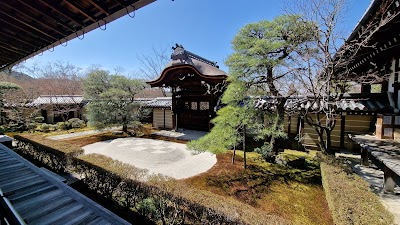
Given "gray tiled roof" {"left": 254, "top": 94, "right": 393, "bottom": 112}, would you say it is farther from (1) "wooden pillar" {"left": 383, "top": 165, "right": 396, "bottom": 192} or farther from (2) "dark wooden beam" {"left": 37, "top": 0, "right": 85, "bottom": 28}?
(2) "dark wooden beam" {"left": 37, "top": 0, "right": 85, "bottom": 28}

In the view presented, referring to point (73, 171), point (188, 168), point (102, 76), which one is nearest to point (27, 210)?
point (73, 171)

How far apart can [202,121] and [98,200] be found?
1051 cm

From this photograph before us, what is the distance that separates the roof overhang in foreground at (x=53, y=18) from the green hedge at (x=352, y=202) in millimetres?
4413

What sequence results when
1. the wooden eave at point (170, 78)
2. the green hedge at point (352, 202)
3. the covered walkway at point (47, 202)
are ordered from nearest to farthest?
the green hedge at point (352, 202) → the covered walkway at point (47, 202) → the wooden eave at point (170, 78)

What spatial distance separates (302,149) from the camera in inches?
370

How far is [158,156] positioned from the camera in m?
8.70

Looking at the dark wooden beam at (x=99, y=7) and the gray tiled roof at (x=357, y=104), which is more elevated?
Answer: the dark wooden beam at (x=99, y=7)

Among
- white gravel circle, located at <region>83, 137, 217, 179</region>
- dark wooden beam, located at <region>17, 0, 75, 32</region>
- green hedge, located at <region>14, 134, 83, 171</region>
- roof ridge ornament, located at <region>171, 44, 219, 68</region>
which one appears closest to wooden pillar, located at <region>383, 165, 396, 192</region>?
white gravel circle, located at <region>83, 137, 217, 179</region>

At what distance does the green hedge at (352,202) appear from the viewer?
9.26 feet

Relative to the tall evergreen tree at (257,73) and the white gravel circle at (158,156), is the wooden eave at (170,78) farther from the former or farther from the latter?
the white gravel circle at (158,156)

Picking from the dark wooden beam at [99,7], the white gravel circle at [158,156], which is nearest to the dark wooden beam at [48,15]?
the dark wooden beam at [99,7]

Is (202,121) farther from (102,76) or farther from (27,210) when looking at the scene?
(27,210)

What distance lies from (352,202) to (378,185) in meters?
3.49

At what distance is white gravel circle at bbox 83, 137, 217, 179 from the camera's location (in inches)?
278
